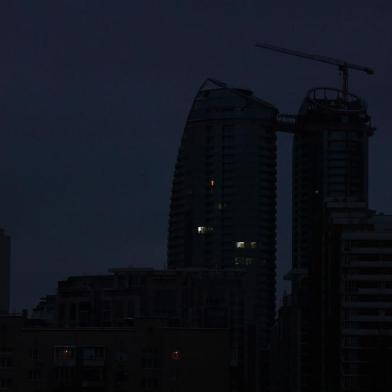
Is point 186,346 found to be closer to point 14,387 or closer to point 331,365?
point 14,387

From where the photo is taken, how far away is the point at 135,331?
146250 millimetres

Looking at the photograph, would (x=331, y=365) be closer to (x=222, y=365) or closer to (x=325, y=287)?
(x=325, y=287)

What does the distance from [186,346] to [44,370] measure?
13.8 m

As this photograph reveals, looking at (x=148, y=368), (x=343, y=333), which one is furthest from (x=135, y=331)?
(x=343, y=333)

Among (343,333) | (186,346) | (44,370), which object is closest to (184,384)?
(186,346)

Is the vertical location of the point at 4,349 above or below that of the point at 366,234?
below

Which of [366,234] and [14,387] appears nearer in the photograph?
[14,387]

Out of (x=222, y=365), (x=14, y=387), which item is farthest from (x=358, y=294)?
(x=14, y=387)

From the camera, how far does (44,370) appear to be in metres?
146

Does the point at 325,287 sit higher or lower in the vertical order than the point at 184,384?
higher

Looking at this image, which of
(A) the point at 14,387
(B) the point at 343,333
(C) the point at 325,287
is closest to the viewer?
(A) the point at 14,387

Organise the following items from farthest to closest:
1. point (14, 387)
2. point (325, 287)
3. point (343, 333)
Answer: point (325, 287) < point (343, 333) < point (14, 387)

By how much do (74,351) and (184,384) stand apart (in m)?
11.1

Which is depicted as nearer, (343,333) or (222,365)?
(222,365)
